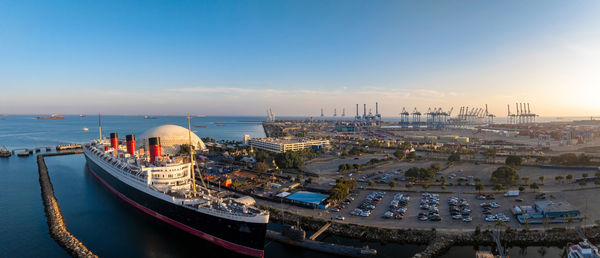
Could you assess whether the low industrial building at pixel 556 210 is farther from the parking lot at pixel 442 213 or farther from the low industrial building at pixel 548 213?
the parking lot at pixel 442 213

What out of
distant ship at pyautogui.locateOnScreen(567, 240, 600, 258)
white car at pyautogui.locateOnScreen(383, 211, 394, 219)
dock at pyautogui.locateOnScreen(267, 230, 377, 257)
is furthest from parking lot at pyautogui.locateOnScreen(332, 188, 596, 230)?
distant ship at pyautogui.locateOnScreen(567, 240, 600, 258)

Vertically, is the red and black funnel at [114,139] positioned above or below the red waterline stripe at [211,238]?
above

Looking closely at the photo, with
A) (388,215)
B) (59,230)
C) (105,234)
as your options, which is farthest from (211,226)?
(388,215)

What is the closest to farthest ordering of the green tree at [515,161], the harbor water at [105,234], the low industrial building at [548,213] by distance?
the harbor water at [105,234]
the low industrial building at [548,213]
the green tree at [515,161]

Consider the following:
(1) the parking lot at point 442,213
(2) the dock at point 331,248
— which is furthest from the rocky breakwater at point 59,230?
(1) the parking lot at point 442,213

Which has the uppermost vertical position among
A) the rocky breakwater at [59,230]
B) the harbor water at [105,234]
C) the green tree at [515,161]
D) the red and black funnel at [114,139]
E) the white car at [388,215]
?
the red and black funnel at [114,139]

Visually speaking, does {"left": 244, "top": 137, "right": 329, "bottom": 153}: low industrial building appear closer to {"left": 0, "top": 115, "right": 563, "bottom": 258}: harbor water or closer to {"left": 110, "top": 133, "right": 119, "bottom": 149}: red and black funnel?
{"left": 110, "top": 133, "right": 119, "bottom": 149}: red and black funnel

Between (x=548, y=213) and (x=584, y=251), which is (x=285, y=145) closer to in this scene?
(x=548, y=213)

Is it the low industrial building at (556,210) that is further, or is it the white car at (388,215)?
the white car at (388,215)
